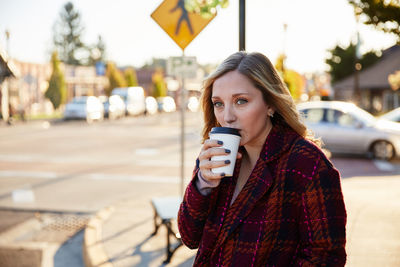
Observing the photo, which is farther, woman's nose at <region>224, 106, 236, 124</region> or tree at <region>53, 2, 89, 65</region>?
tree at <region>53, 2, 89, 65</region>

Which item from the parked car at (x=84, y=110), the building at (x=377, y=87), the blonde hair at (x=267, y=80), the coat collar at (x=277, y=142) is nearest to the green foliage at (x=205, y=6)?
the blonde hair at (x=267, y=80)

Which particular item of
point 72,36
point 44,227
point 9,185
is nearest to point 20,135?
point 9,185

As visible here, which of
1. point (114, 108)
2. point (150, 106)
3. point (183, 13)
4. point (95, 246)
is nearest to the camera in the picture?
point (183, 13)

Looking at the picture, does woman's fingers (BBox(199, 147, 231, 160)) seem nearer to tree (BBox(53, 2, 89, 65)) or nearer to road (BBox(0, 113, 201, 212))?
road (BBox(0, 113, 201, 212))

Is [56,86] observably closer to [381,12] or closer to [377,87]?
[377,87]

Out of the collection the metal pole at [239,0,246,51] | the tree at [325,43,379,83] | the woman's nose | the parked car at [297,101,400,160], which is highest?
the tree at [325,43,379,83]

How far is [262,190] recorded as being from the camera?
5.85 ft

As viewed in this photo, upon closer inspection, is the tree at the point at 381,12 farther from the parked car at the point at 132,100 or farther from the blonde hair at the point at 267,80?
the parked car at the point at 132,100

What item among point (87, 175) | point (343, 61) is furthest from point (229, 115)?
Result: point (343, 61)

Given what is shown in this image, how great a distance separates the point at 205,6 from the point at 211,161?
284cm

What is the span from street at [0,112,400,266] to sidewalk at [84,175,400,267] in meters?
0.07

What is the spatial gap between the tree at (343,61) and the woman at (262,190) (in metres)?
49.8

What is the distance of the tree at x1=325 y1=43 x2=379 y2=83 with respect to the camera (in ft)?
162

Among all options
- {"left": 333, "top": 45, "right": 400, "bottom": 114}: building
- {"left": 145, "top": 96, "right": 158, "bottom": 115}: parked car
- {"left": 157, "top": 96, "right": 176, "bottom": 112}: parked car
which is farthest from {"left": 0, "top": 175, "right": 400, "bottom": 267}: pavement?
{"left": 157, "top": 96, "right": 176, "bottom": 112}: parked car
